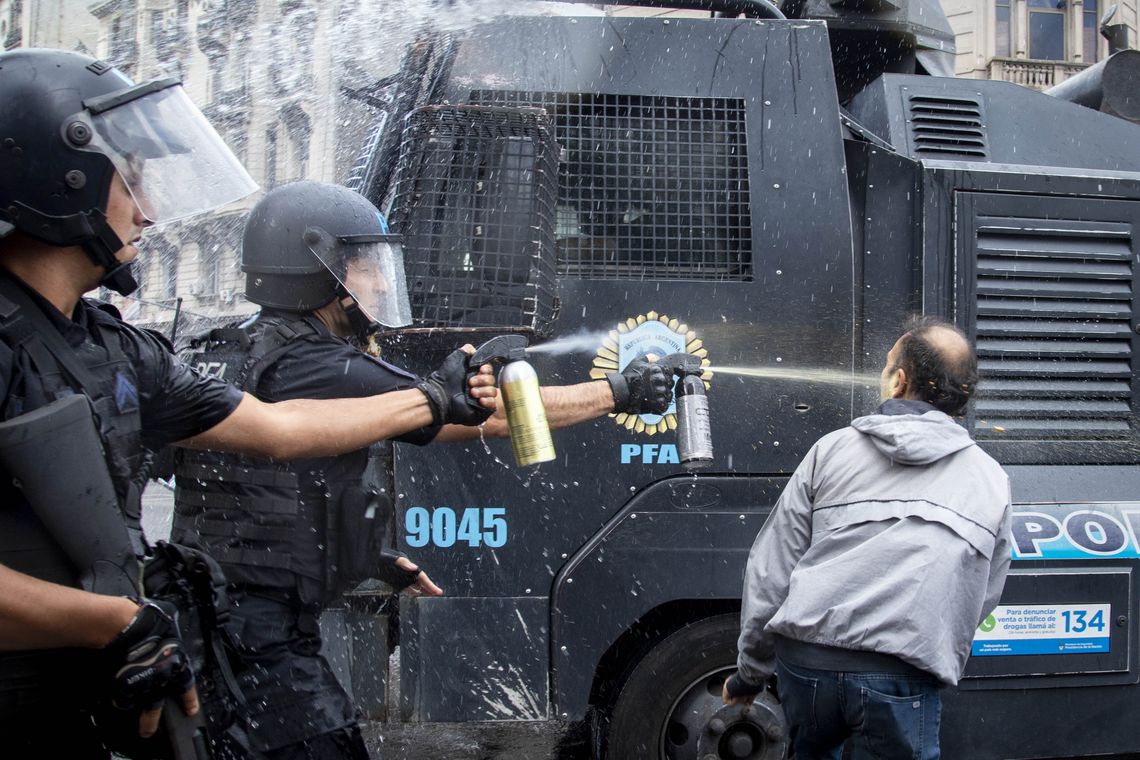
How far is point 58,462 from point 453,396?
1022 mm

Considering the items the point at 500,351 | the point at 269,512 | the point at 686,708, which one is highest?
the point at 500,351

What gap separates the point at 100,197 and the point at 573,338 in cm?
165

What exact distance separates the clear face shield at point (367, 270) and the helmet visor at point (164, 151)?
2.27ft

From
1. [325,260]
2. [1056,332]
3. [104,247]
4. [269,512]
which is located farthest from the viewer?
[1056,332]

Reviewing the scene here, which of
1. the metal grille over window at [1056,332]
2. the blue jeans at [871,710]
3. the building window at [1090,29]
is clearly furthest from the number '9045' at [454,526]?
the building window at [1090,29]

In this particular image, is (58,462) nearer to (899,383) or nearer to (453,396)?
(453,396)

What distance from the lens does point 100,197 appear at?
186 cm

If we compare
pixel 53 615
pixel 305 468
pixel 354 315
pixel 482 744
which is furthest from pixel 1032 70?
pixel 53 615

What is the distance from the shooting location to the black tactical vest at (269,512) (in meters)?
2.50

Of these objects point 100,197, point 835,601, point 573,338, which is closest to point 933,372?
point 835,601

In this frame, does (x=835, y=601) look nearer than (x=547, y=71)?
Yes

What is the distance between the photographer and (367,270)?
2.79 m

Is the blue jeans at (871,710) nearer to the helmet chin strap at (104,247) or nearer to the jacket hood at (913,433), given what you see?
the jacket hood at (913,433)

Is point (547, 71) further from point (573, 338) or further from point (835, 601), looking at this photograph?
point (835, 601)
